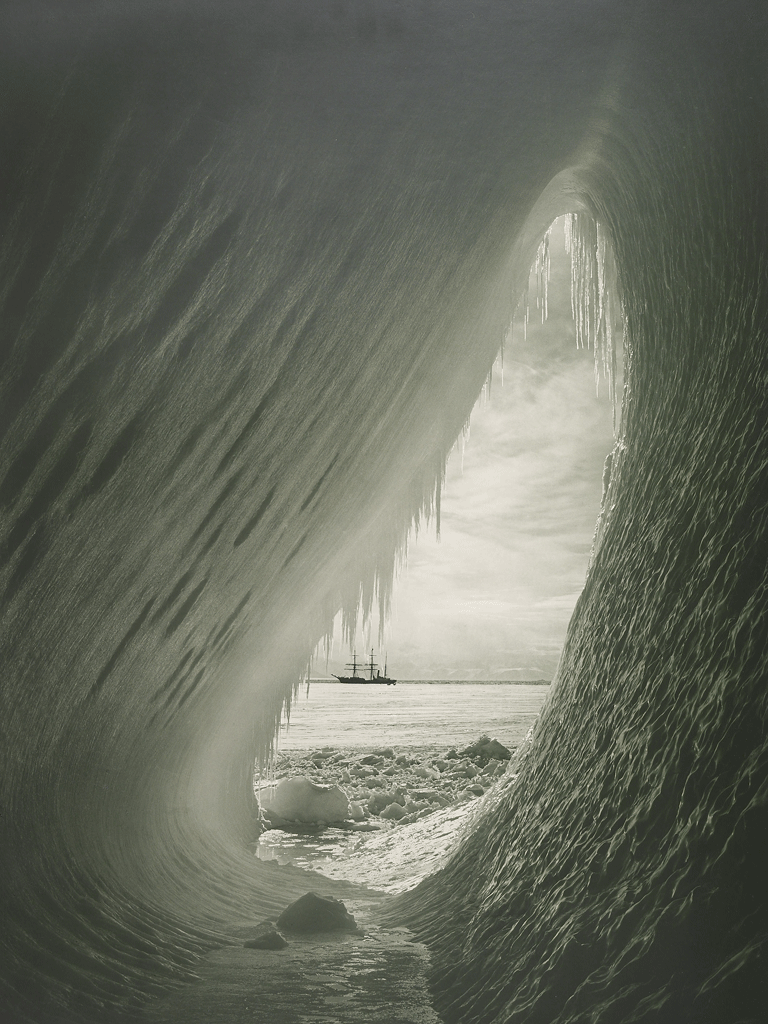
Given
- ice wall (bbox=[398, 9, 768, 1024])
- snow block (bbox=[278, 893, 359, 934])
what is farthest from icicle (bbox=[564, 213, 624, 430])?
snow block (bbox=[278, 893, 359, 934])

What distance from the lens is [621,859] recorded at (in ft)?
7.14

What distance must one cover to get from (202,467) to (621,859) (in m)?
2.19

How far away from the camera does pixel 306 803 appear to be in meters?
9.06

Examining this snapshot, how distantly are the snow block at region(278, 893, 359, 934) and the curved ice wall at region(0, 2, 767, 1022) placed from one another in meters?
0.40

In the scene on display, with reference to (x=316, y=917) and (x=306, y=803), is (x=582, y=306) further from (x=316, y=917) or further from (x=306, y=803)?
(x=306, y=803)

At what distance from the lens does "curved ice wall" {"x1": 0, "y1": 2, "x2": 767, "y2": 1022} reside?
1.91m

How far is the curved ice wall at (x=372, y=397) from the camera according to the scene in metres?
1.91

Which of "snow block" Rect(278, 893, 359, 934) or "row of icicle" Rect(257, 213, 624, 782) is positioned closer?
"snow block" Rect(278, 893, 359, 934)

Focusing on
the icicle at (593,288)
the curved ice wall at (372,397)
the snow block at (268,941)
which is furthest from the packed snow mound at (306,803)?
the icicle at (593,288)

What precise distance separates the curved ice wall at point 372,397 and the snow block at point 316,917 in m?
0.40

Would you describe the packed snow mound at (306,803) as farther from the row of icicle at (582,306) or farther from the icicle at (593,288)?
the icicle at (593,288)

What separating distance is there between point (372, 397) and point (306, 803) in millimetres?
6289

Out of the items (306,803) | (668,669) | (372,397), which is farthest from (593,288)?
(306,803)

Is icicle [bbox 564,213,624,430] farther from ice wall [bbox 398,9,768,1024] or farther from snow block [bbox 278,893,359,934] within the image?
snow block [bbox 278,893,359,934]
